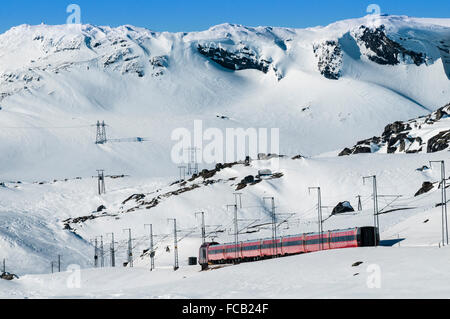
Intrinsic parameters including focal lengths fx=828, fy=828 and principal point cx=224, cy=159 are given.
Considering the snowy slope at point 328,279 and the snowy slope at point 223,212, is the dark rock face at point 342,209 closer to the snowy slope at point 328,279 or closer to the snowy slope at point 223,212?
the snowy slope at point 223,212

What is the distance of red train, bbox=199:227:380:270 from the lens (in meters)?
85.8

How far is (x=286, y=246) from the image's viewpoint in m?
97.9

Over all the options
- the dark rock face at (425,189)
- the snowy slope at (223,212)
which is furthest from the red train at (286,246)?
the dark rock face at (425,189)

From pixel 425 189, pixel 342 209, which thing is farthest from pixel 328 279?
pixel 342 209

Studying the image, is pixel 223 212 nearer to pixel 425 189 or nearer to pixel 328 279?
pixel 425 189

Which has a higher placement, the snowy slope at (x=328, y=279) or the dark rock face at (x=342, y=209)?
the dark rock face at (x=342, y=209)

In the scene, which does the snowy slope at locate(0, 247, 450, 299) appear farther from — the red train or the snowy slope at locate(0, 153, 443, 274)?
the snowy slope at locate(0, 153, 443, 274)

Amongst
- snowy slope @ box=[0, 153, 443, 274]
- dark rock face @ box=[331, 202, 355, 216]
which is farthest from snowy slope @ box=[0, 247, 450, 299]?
dark rock face @ box=[331, 202, 355, 216]

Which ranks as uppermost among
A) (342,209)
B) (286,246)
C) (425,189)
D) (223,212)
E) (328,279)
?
(425,189)

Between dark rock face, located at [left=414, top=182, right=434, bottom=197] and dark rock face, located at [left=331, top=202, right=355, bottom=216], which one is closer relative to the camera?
dark rock face, located at [left=414, top=182, right=434, bottom=197]

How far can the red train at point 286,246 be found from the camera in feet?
282

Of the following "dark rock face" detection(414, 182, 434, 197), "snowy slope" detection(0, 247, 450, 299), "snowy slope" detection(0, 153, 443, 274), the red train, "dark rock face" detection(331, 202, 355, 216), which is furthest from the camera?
"snowy slope" detection(0, 153, 443, 274)

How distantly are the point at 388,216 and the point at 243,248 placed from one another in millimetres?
38194
